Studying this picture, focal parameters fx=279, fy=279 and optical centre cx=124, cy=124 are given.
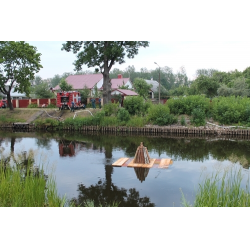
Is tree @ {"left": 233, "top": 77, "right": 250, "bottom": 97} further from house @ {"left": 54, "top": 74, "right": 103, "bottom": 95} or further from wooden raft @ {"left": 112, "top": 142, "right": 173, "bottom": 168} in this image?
wooden raft @ {"left": 112, "top": 142, "right": 173, "bottom": 168}

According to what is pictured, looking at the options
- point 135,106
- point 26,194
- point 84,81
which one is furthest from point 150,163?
point 84,81

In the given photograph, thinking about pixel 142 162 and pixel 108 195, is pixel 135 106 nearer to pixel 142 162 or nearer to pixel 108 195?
pixel 142 162

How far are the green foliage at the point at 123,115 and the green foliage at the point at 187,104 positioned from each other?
460 centimetres

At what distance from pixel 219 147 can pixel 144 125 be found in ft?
31.3

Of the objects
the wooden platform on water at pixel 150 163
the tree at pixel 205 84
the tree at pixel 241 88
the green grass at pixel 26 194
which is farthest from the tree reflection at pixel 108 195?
the tree at pixel 205 84

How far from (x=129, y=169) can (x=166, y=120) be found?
14.3m

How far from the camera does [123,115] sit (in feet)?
87.4

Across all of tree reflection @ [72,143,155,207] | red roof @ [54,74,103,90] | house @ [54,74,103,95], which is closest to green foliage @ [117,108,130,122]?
tree reflection @ [72,143,155,207]

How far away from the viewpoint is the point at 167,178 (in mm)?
11031

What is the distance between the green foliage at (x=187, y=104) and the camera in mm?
26875

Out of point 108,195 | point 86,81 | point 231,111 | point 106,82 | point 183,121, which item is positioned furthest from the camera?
point 86,81
